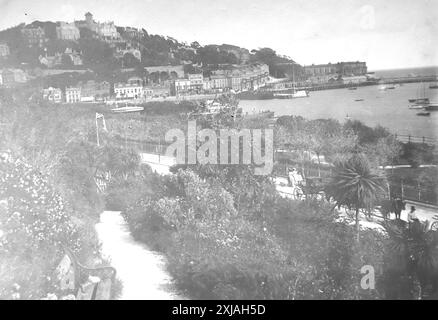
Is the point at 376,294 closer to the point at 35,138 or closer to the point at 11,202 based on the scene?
the point at 11,202

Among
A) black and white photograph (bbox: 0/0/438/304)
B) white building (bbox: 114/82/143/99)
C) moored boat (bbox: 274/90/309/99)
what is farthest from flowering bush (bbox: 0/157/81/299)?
moored boat (bbox: 274/90/309/99)

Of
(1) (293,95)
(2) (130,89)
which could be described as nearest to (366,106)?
(1) (293,95)

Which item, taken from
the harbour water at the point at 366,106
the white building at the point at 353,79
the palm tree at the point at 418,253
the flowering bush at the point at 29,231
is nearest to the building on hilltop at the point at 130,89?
the harbour water at the point at 366,106

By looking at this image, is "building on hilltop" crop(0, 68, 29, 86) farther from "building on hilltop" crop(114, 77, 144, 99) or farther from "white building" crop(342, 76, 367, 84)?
"white building" crop(342, 76, 367, 84)

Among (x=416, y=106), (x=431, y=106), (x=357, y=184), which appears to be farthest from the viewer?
(x=416, y=106)

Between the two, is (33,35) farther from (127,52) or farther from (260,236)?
(260,236)

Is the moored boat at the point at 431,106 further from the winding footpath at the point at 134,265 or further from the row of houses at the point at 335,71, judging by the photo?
the winding footpath at the point at 134,265
